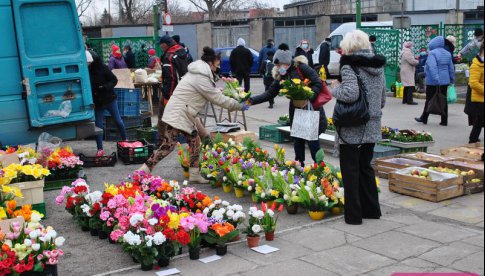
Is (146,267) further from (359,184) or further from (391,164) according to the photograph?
(391,164)

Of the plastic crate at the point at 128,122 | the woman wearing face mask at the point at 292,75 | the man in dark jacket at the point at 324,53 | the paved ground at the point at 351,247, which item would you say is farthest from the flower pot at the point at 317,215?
the man in dark jacket at the point at 324,53

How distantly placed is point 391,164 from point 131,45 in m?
15.8

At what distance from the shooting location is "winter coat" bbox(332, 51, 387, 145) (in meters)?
6.29

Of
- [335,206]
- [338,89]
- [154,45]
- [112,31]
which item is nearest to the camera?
[338,89]

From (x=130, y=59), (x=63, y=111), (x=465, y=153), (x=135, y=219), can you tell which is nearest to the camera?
(x=135, y=219)

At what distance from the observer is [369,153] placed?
21.6 feet

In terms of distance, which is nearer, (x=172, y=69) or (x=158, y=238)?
(x=158, y=238)

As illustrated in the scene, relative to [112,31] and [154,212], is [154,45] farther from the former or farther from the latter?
[154,212]

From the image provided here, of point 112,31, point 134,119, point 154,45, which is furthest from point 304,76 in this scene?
point 112,31

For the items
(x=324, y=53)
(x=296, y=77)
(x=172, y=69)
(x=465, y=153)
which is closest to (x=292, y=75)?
(x=296, y=77)

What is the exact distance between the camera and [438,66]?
13047mm

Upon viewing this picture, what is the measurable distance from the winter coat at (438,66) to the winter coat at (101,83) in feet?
21.8

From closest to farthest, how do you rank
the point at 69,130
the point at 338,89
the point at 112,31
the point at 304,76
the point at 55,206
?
1. the point at 338,89
2. the point at 55,206
3. the point at 304,76
4. the point at 69,130
5. the point at 112,31

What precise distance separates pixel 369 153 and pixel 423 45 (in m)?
15.4
